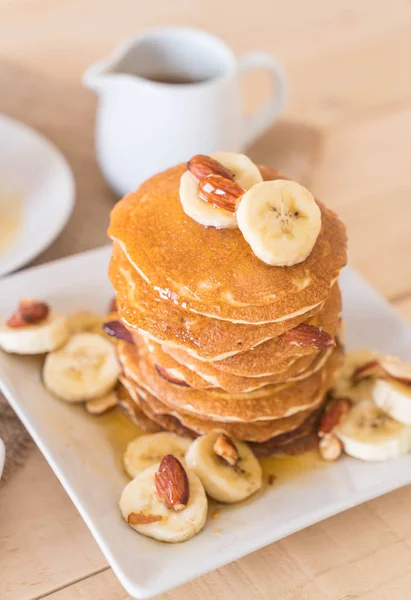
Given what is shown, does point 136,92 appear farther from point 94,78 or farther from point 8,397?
point 8,397

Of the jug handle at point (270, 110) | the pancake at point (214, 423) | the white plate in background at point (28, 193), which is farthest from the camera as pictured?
the jug handle at point (270, 110)

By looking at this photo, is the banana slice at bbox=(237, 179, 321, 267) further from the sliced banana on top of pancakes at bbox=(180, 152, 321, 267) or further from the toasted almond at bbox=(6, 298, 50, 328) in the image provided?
the toasted almond at bbox=(6, 298, 50, 328)

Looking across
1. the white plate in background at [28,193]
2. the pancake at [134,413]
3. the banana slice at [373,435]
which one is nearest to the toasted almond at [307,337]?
the banana slice at [373,435]

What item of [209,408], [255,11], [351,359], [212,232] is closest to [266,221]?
[212,232]

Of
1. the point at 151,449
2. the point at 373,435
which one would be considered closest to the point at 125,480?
the point at 151,449

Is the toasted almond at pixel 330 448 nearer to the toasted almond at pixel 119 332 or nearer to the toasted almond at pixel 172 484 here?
the toasted almond at pixel 172 484

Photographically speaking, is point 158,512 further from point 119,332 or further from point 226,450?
point 119,332
